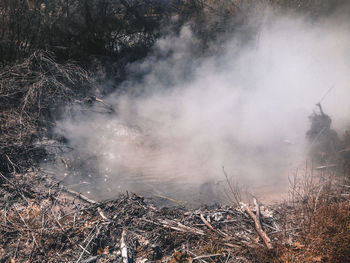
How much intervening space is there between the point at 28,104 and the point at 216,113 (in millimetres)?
4179

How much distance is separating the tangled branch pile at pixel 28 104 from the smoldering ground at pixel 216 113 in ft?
1.39

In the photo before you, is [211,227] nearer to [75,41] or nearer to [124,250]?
[124,250]

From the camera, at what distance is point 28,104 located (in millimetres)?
4332

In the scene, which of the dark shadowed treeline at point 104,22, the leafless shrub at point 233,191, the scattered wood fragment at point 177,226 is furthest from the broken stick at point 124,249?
the dark shadowed treeline at point 104,22

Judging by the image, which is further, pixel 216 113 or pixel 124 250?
pixel 216 113

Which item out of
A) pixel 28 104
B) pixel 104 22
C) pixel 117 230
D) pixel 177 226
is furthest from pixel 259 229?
pixel 104 22

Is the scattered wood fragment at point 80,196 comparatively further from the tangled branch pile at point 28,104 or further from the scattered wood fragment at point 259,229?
the scattered wood fragment at point 259,229

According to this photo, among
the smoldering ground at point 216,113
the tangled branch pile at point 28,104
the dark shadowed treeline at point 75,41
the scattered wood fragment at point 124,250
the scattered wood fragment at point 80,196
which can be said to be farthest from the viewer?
the smoldering ground at point 216,113

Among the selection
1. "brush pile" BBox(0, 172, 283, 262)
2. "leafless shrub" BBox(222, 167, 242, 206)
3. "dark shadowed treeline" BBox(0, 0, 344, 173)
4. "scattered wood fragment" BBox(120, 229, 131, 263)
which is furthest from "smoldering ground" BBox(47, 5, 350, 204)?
"scattered wood fragment" BBox(120, 229, 131, 263)

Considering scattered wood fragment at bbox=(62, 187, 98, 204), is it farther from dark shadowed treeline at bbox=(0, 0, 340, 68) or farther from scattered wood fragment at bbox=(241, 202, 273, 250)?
dark shadowed treeline at bbox=(0, 0, 340, 68)

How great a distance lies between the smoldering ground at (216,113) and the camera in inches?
174

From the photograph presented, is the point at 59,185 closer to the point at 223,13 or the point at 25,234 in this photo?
the point at 25,234

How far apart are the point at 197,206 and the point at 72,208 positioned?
6.03 ft

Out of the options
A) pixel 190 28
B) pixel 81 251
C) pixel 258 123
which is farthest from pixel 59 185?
pixel 190 28
